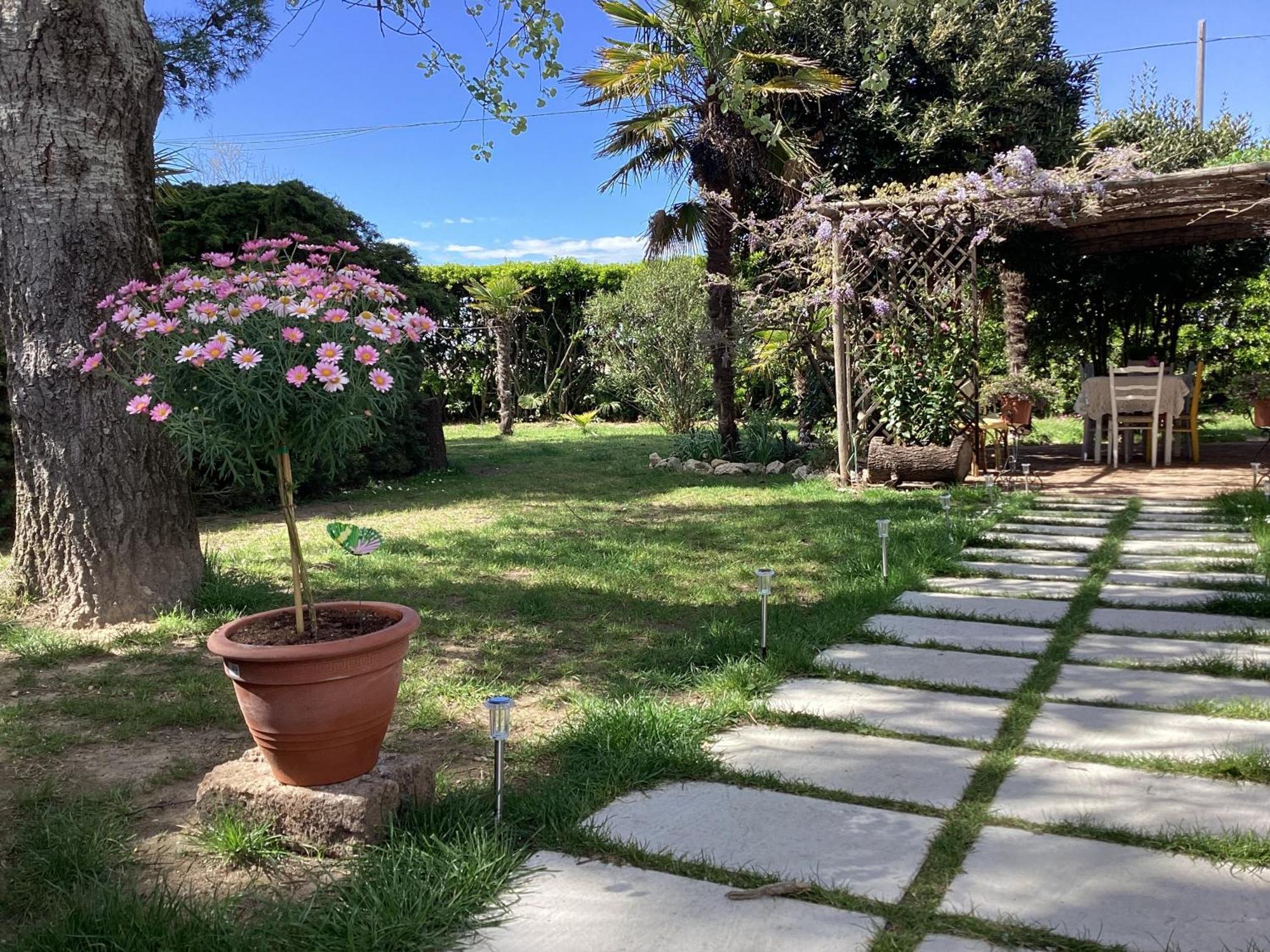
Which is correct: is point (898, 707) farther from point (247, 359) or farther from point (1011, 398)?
point (1011, 398)

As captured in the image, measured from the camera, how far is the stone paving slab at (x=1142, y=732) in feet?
8.33

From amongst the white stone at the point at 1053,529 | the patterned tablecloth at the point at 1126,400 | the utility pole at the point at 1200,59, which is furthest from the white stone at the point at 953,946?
the utility pole at the point at 1200,59

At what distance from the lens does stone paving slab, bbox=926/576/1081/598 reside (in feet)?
14.2

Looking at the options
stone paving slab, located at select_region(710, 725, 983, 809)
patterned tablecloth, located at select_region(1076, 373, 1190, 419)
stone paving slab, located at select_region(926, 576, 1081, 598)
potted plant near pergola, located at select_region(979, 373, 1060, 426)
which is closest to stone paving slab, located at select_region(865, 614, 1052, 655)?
stone paving slab, located at select_region(926, 576, 1081, 598)

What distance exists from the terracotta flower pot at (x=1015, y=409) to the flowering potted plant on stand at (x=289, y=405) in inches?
305

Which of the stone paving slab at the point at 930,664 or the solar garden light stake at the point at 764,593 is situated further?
the solar garden light stake at the point at 764,593

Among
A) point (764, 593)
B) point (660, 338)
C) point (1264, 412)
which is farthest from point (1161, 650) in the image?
A: point (660, 338)

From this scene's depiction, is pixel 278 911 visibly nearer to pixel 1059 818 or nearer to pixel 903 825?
pixel 903 825

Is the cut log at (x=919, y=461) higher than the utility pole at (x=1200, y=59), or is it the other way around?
the utility pole at (x=1200, y=59)

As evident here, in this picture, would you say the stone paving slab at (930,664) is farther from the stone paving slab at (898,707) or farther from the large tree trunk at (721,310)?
the large tree trunk at (721,310)

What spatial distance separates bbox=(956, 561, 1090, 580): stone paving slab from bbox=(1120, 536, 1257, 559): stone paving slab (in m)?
0.62

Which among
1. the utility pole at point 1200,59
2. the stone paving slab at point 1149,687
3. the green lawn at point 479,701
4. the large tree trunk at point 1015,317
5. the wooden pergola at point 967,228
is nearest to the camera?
the green lawn at point 479,701

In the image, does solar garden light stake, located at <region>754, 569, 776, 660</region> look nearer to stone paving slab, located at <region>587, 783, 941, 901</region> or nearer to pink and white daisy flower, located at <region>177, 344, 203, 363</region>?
stone paving slab, located at <region>587, 783, 941, 901</region>

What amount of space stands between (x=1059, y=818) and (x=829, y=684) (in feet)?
3.59
